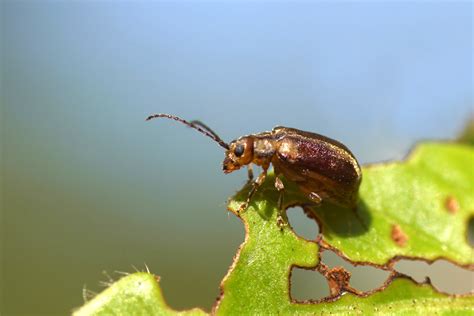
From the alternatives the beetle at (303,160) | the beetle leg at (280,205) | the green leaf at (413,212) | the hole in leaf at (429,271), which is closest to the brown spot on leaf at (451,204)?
the green leaf at (413,212)

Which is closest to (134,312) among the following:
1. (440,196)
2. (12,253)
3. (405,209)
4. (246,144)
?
(246,144)

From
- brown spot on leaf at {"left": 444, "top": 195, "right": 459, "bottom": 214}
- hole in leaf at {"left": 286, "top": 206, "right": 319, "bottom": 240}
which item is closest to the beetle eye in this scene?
hole in leaf at {"left": 286, "top": 206, "right": 319, "bottom": 240}

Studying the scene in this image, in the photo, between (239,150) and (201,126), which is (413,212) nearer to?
(239,150)

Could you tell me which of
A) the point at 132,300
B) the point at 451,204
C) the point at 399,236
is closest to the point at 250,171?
the point at 399,236

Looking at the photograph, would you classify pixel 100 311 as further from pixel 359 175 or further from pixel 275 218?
pixel 359 175

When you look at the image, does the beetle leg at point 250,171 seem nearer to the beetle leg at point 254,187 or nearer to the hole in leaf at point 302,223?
the beetle leg at point 254,187

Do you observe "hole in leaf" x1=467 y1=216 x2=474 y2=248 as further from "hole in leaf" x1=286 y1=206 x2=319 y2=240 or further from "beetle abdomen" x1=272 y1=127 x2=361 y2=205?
"hole in leaf" x1=286 y1=206 x2=319 y2=240
